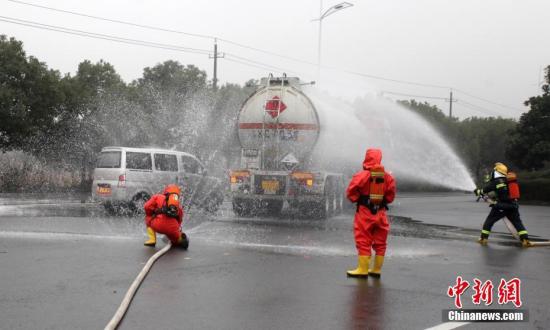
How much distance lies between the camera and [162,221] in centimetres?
948

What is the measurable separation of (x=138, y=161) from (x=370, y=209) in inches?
369

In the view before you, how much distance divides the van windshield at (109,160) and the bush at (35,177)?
1280cm

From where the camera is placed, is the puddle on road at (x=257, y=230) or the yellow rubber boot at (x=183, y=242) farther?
the puddle on road at (x=257, y=230)

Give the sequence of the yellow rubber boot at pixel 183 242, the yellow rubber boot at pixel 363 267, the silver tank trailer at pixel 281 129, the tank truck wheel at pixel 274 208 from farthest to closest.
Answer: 1. the tank truck wheel at pixel 274 208
2. the silver tank trailer at pixel 281 129
3. the yellow rubber boot at pixel 183 242
4. the yellow rubber boot at pixel 363 267

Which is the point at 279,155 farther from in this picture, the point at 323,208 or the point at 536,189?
the point at 536,189

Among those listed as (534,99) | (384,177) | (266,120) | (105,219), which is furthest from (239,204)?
(534,99)

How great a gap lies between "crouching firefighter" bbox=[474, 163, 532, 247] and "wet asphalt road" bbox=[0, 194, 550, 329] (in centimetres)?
45

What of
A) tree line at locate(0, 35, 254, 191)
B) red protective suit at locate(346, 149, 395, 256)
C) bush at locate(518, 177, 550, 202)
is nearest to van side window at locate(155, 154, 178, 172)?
tree line at locate(0, 35, 254, 191)

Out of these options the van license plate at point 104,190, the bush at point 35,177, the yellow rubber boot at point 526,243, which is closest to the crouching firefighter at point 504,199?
the yellow rubber boot at point 526,243

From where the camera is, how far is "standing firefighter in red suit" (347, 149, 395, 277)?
7.58 meters

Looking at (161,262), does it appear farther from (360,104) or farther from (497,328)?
(360,104)

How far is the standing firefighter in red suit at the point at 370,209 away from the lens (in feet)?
24.9

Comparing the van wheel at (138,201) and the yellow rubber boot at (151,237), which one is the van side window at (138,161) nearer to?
the van wheel at (138,201)

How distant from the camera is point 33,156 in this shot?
2997cm
